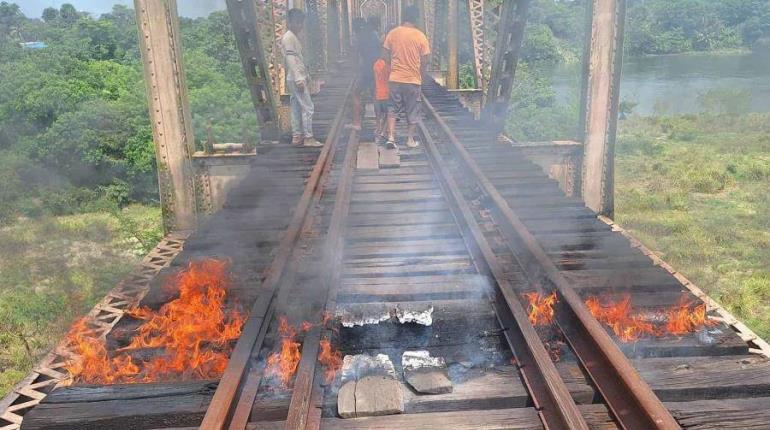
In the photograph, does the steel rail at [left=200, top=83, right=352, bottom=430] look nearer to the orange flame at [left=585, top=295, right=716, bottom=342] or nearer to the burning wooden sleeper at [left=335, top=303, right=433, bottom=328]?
the burning wooden sleeper at [left=335, top=303, right=433, bottom=328]

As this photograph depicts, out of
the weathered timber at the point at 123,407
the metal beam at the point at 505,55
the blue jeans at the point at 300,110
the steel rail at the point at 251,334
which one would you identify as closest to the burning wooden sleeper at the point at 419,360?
the steel rail at the point at 251,334

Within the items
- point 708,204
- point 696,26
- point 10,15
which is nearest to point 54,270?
point 708,204

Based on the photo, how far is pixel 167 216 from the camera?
709 centimetres

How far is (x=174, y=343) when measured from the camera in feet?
11.0

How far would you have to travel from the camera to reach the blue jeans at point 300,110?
26.8 feet

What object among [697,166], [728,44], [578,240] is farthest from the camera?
[728,44]

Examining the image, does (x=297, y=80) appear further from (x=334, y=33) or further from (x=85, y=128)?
(x=334, y=33)

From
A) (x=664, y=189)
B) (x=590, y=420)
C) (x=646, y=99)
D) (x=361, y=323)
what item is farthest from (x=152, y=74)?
(x=646, y=99)

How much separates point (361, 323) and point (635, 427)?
1.70 m

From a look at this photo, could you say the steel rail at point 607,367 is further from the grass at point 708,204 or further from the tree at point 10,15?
the tree at point 10,15

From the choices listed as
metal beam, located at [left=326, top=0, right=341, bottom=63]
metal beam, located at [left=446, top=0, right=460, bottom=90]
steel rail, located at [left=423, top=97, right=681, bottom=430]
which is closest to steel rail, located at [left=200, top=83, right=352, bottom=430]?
steel rail, located at [left=423, top=97, right=681, bottom=430]

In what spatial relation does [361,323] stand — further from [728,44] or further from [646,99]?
[728,44]

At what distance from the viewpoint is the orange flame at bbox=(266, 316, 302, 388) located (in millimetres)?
2996

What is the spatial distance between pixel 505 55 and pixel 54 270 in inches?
403
